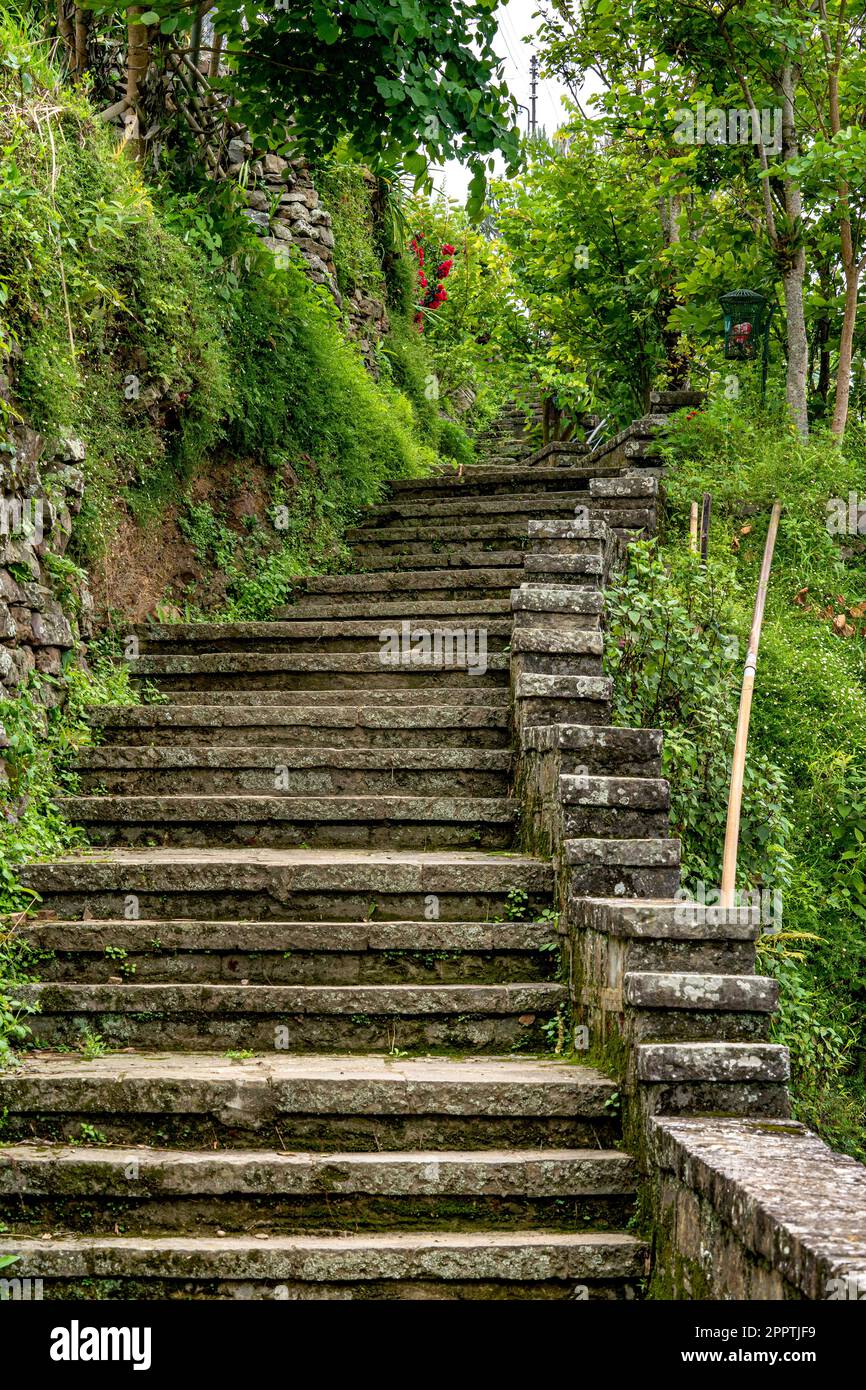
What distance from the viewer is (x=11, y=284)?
5191mm

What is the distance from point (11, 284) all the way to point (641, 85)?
10731 mm

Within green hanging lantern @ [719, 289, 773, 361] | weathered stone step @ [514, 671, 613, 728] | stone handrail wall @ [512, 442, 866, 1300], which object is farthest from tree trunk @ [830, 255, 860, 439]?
weathered stone step @ [514, 671, 613, 728]

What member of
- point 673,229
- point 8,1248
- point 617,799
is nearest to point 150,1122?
point 8,1248

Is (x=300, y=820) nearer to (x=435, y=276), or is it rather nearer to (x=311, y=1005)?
(x=311, y=1005)

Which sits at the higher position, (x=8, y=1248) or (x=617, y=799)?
(x=617, y=799)

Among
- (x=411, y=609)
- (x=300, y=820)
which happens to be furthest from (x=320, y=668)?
(x=300, y=820)

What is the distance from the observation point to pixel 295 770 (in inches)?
225

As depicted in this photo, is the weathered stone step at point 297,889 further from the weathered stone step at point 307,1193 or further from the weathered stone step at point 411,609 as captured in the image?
the weathered stone step at point 411,609

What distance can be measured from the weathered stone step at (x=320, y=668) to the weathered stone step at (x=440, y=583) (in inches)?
31.5

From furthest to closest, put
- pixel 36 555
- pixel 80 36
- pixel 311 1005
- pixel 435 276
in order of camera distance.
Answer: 1. pixel 435 276
2. pixel 80 36
3. pixel 36 555
4. pixel 311 1005

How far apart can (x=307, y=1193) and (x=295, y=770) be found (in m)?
2.38

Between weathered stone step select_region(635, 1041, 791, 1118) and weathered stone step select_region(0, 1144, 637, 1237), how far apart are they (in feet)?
1.14

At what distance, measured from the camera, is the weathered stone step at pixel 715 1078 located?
11.2ft
